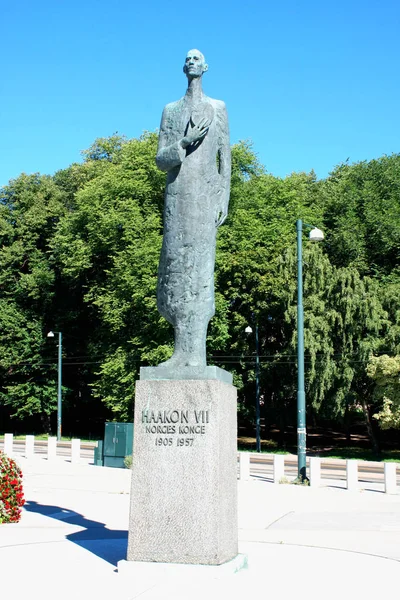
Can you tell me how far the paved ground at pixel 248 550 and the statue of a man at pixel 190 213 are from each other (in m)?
2.54

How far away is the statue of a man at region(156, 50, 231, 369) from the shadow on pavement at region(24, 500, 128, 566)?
2.65m

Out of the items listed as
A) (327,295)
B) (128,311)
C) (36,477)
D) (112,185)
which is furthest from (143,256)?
(36,477)

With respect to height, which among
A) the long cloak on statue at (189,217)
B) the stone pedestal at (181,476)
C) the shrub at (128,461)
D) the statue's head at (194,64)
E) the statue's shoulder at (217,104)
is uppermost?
the statue's head at (194,64)

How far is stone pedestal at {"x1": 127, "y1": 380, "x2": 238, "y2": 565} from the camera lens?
8.34 m

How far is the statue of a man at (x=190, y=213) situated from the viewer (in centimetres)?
923

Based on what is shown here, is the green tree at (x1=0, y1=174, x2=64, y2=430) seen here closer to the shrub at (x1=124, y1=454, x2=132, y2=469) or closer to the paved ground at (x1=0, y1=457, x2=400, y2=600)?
the shrub at (x1=124, y1=454, x2=132, y2=469)

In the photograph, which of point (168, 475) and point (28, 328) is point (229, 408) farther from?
point (28, 328)

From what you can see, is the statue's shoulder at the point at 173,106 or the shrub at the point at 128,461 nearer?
the statue's shoulder at the point at 173,106

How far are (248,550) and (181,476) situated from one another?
264 cm

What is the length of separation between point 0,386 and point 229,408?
146ft

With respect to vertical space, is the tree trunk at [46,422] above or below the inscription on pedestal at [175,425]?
below

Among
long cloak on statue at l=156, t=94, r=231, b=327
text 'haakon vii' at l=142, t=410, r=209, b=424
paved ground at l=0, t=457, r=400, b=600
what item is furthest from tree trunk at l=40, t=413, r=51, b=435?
text 'haakon vii' at l=142, t=410, r=209, b=424

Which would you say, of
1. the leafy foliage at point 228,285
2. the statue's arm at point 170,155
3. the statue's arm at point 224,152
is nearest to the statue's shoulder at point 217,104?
the statue's arm at point 224,152

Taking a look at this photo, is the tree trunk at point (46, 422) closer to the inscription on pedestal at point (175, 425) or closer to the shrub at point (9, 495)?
the shrub at point (9, 495)
